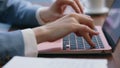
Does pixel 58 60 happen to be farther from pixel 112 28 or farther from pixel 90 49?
pixel 112 28

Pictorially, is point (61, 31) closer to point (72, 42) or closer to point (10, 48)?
point (72, 42)

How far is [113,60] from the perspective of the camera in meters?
0.77

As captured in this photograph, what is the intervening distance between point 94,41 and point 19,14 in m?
0.51

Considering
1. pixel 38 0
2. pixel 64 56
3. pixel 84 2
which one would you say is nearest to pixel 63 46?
pixel 64 56

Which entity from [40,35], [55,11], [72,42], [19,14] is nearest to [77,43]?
[72,42]

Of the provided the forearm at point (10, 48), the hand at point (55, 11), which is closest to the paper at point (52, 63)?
the forearm at point (10, 48)

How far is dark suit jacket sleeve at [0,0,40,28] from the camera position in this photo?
3.91 ft

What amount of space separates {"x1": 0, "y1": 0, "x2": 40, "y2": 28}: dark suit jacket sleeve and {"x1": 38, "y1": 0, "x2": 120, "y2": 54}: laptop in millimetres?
308

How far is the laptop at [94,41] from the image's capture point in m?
0.79

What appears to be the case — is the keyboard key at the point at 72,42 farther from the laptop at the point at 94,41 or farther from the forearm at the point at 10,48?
the forearm at the point at 10,48

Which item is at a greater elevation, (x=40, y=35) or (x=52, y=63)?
(x=40, y=35)

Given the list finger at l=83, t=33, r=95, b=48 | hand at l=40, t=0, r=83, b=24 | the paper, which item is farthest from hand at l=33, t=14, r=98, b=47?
hand at l=40, t=0, r=83, b=24

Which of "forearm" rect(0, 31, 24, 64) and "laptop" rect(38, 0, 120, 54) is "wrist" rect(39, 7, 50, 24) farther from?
"forearm" rect(0, 31, 24, 64)

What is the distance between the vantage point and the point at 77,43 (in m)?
0.87
